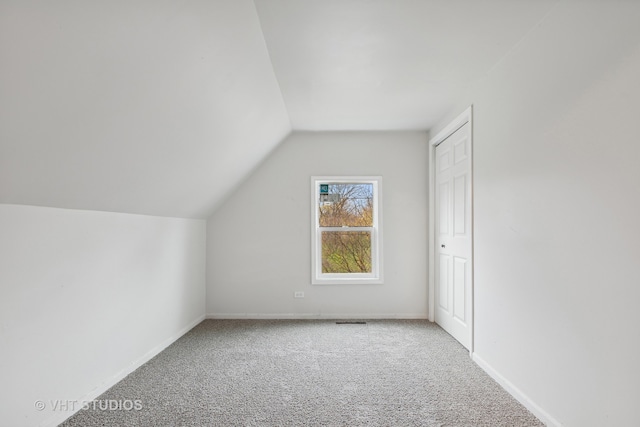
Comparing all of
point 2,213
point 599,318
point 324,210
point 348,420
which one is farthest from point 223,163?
point 599,318

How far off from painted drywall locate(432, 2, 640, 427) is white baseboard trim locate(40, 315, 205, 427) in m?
2.67

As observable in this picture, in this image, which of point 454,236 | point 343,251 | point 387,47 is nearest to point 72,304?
point 387,47

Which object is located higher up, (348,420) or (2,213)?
(2,213)

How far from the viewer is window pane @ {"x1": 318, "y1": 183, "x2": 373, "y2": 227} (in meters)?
4.47

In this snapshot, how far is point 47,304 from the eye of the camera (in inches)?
75.4

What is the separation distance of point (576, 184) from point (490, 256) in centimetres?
99

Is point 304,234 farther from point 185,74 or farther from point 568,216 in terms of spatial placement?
point 568,216

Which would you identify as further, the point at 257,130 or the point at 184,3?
the point at 257,130

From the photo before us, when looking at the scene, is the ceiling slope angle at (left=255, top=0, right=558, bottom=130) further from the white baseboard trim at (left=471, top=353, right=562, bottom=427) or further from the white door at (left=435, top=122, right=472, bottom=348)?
the white baseboard trim at (left=471, top=353, right=562, bottom=427)

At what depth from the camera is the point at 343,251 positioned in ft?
14.7

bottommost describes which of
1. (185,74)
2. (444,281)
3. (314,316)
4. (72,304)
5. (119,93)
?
(314,316)

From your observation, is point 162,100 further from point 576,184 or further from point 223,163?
point 576,184

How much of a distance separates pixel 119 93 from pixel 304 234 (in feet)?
9.61

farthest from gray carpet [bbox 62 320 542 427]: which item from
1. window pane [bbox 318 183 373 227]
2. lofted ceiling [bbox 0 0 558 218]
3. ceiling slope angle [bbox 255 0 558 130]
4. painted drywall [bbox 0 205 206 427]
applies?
ceiling slope angle [bbox 255 0 558 130]
